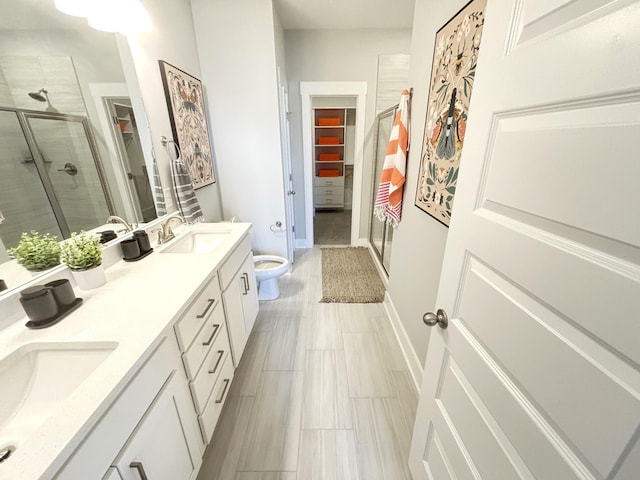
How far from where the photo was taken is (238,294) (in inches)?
65.6

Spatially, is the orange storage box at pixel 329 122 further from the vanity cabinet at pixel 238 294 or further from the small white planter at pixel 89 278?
the small white planter at pixel 89 278

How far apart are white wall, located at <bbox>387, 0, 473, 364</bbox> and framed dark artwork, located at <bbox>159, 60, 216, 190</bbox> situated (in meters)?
1.66

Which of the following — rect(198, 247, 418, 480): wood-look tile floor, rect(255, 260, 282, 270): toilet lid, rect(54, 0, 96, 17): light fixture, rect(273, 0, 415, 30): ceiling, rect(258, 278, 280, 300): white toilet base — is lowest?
rect(198, 247, 418, 480): wood-look tile floor

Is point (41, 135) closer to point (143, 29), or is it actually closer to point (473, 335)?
point (143, 29)

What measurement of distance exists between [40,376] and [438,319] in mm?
1289

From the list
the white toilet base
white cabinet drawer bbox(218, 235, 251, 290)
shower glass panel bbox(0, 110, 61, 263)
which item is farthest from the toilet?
shower glass panel bbox(0, 110, 61, 263)

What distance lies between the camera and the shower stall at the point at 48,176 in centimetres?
87

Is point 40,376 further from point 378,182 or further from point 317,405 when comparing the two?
point 378,182

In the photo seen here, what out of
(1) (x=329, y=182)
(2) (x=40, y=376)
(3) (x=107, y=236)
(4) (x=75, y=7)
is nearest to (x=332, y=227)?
(1) (x=329, y=182)

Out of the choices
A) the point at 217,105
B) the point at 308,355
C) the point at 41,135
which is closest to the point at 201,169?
the point at 217,105

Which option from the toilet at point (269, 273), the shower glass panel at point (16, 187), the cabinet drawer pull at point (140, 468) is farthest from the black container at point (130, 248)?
the toilet at point (269, 273)

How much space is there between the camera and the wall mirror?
879 millimetres

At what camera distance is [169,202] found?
1.82 meters

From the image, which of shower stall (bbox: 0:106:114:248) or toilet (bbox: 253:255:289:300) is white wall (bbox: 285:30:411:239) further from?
shower stall (bbox: 0:106:114:248)
